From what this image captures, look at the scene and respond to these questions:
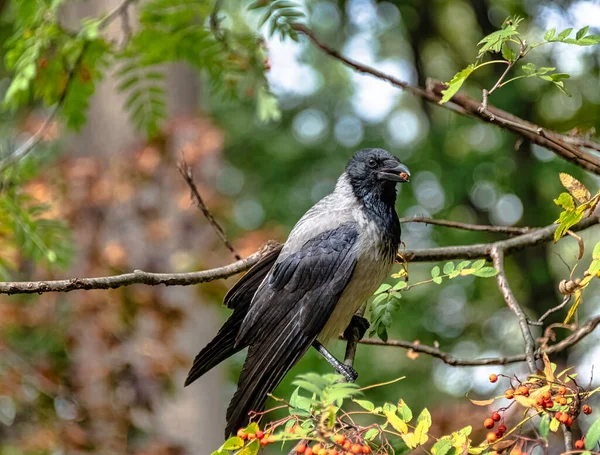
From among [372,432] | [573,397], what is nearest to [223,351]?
[372,432]

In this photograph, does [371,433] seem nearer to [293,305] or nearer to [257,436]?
[257,436]

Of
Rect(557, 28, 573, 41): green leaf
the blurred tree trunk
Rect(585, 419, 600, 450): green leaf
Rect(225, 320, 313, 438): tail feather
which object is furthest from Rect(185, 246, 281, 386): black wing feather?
the blurred tree trunk

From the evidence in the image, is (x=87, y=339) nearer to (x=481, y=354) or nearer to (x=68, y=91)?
(x=68, y=91)

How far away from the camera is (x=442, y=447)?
237cm

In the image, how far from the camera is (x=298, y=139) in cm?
1089

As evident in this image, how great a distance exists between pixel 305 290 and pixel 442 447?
171cm

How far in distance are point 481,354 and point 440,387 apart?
2.63 ft

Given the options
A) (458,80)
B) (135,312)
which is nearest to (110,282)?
(458,80)

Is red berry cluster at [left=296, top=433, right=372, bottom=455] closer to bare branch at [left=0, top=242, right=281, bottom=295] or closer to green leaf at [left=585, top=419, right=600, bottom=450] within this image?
green leaf at [left=585, top=419, right=600, bottom=450]

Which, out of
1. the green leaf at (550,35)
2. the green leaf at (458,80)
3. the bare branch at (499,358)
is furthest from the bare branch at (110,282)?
the green leaf at (550,35)

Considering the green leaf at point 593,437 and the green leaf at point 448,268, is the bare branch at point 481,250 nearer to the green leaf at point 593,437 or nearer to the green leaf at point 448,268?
the green leaf at point 448,268

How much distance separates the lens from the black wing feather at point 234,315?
3.90m

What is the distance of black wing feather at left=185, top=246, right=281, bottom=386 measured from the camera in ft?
12.8

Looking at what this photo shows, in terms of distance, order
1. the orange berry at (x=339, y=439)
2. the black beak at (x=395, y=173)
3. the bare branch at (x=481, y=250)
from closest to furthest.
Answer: the orange berry at (x=339, y=439)
the bare branch at (x=481, y=250)
the black beak at (x=395, y=173)
